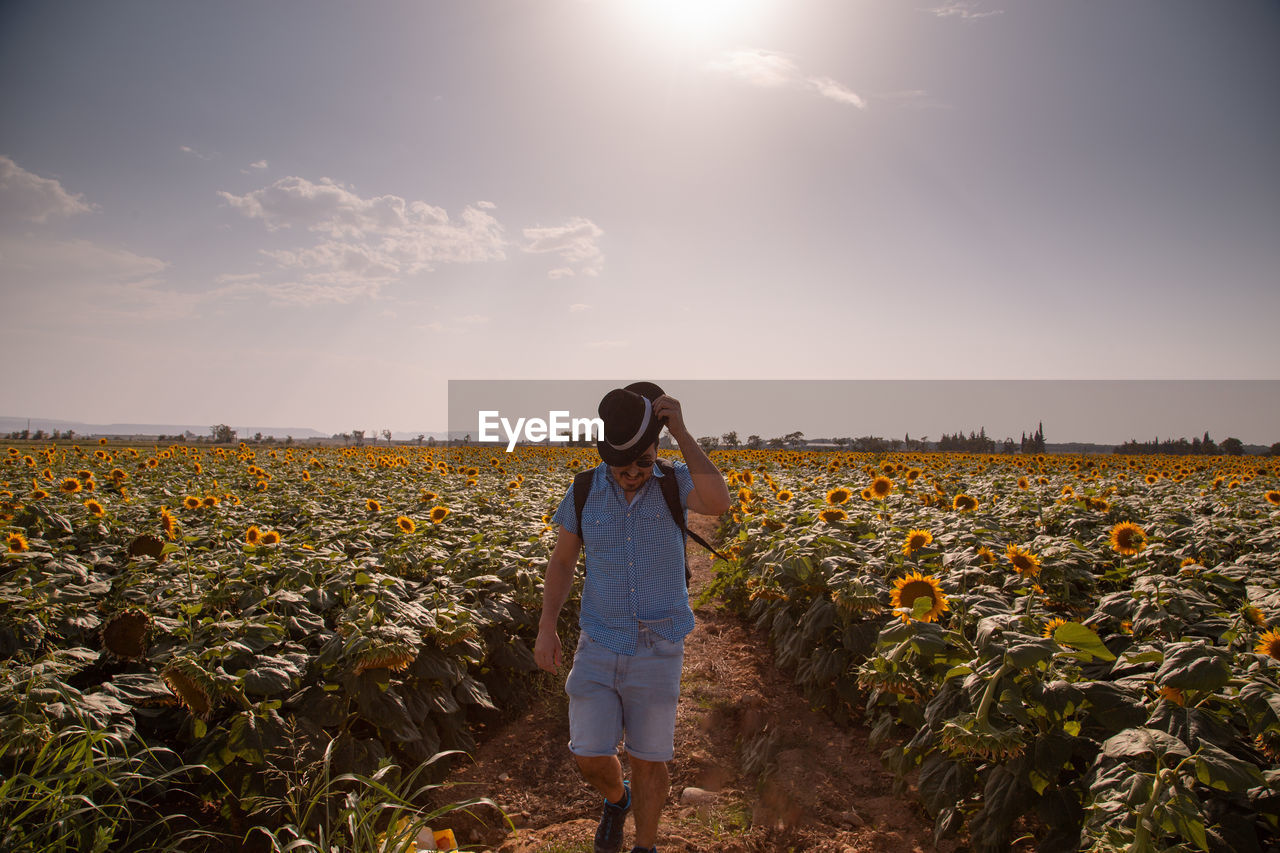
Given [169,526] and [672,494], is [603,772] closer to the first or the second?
[672,494]

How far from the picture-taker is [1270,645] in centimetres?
245

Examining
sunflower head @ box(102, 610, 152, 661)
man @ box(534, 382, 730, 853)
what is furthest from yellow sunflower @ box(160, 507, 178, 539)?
man @ box(534, 382, 730, 853)

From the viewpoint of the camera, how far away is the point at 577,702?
3.04 meters

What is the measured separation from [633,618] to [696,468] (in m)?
0.77

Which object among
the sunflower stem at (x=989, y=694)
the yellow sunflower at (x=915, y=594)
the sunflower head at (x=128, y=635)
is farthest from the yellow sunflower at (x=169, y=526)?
the sunflower stem at (x=989, y=694)

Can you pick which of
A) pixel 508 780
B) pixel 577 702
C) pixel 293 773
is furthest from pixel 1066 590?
pixel 293 773

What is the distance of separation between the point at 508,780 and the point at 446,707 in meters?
0.74

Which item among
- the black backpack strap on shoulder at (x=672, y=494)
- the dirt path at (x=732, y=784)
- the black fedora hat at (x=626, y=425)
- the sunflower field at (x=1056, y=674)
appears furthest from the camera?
the dirt path at (x=732, y=784)

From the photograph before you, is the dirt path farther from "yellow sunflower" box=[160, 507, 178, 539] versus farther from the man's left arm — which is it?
"yellow sunflower" box=[160, 507, 178, 539]

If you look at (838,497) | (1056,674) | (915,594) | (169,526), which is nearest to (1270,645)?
(1056,674)

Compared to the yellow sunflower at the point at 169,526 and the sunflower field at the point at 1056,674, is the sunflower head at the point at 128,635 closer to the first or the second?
the yellow sunflower at the point at 169,526

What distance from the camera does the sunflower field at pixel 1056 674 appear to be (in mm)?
2002

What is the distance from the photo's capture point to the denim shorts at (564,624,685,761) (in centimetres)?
298

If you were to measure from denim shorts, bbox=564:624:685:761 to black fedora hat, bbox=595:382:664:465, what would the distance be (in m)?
0.83
